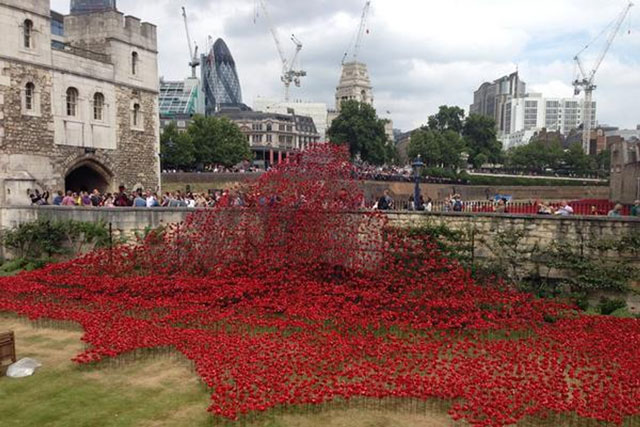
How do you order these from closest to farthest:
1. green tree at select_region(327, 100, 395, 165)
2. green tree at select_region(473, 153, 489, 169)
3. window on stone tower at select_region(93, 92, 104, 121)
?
window on stone tower at select_region(93, 92, 104, 121)
green tree at select_region(327, 100, 395, 165)
green tree at select_region(473, 153, 489, 169)

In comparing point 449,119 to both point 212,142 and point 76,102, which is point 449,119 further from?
point 76,102

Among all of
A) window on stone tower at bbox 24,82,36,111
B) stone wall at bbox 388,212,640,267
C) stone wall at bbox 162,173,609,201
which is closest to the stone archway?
window on stone tower at bbox 24,82,36,111

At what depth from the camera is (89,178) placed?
28.0 metres

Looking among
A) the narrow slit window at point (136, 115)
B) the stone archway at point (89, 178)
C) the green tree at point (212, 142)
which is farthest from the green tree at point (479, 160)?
the stone archway at point (89, 178)

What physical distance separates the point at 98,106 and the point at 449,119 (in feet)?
233

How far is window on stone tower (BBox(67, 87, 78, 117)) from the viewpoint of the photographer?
24.6m

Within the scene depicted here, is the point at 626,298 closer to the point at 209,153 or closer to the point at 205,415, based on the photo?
the point at 205,415

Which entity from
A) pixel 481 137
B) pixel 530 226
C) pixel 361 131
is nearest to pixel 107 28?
pixel 530 226

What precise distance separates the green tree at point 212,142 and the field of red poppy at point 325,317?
46.8m

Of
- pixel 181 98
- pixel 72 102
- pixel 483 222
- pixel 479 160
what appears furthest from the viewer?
pixel 181 98

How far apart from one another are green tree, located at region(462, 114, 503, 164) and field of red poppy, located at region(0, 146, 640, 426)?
241ft

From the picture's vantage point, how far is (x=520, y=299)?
13695mm

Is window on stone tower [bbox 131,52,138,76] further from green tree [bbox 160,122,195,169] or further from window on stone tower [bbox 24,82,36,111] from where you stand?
green tree [bbox 160,122,195,169]

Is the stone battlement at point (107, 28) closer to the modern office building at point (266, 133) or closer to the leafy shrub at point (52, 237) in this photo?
the leafy shrub at point (52, 237)
